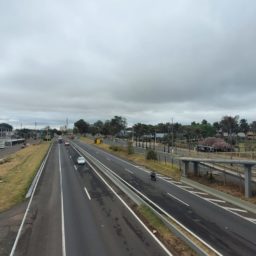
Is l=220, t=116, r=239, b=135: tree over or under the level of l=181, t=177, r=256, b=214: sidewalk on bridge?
over

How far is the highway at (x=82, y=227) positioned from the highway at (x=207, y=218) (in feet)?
10.8

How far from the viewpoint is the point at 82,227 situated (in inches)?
858

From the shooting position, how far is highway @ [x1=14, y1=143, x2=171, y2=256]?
17797mm

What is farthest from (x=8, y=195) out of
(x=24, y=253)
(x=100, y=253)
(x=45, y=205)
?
(x=100, y=253)

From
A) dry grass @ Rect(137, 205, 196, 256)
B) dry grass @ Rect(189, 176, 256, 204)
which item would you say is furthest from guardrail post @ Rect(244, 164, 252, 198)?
dry grass @ Rect(137, 205, 196, 256)

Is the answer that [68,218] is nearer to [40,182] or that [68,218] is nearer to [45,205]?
[45,205]

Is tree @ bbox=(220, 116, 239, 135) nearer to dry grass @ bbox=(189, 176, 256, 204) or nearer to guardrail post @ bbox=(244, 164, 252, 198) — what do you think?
dry grass @ bbox=(189, 176, 256, 204)

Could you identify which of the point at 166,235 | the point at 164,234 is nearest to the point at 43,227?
the point at 164,234

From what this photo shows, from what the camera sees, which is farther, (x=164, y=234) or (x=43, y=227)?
(x=43, y=227)

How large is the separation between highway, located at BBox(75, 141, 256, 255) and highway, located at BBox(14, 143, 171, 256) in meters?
3.30

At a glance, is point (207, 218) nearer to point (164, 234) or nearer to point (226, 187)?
point (164, 234)

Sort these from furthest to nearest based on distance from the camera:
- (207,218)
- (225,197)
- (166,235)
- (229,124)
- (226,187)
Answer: (229,124) < (226,187) < (225,197) < (207,218) < (166,235)

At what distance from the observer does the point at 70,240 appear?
19172 millimetres

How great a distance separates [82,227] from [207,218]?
30.0 ft
